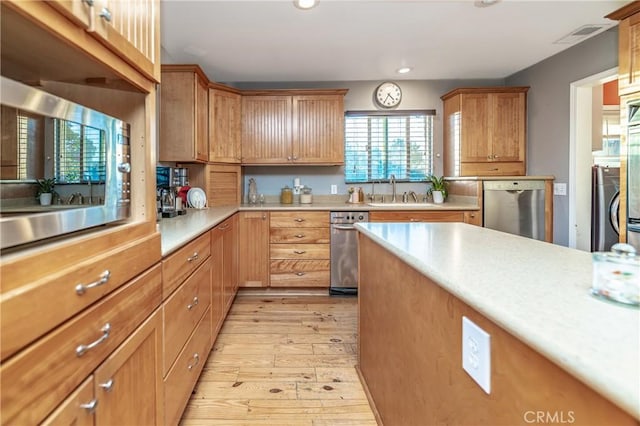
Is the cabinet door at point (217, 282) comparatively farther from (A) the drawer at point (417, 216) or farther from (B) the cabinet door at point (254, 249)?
(A) the drawer at point (417, 216)

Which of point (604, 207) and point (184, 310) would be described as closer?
point (184, 310)

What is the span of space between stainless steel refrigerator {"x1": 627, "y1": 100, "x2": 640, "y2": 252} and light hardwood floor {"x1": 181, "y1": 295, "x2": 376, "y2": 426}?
2.12 meters

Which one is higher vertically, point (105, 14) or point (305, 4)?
point (305, 4)

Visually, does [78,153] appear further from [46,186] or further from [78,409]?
[78,409]

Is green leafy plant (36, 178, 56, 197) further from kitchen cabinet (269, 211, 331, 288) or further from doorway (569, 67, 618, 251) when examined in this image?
doorway (569, 67, 618, 251)

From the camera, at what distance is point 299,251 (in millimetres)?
3748

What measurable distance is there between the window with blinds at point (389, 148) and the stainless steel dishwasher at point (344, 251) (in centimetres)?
83

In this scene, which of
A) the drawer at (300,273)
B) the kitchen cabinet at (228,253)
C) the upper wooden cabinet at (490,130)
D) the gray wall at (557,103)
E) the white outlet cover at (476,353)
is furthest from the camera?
the upper wooden cabinet at (490,130)

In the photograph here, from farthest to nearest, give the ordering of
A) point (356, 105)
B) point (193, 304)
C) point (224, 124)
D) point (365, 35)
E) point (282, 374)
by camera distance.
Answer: point (356, 105) → point (224, 124) → point (365, 35) → point (282, 374) → point (193, 304)

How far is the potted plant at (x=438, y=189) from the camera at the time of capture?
4.23 meters

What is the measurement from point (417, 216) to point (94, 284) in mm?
3186

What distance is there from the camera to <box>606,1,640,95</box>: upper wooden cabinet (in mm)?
2398

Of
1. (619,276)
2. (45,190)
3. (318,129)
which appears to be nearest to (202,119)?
(318,129)

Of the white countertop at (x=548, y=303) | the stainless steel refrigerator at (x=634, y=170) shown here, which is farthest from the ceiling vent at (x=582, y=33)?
the white countertop at (x=548, y=303)
